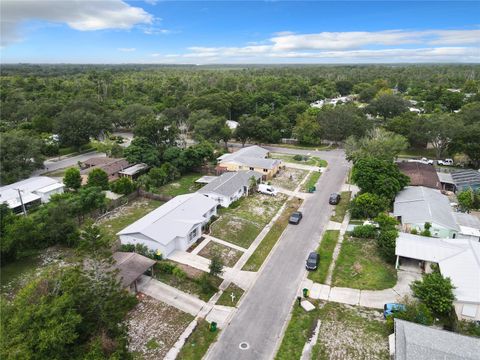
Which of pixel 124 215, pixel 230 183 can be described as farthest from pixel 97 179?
pixel 230 183

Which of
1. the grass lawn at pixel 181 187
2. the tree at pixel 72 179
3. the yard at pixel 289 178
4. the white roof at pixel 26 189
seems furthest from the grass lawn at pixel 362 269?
the white roof at pixel 26 189

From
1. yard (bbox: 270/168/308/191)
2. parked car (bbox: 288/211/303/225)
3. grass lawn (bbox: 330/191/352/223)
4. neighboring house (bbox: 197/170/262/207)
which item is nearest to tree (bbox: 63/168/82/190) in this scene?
neighboring house (bbox: 197/170/262/207)

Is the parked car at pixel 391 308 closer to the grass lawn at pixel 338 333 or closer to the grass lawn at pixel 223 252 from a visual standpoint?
the grass lawn at pixel 338 333

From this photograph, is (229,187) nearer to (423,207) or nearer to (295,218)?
(295,218)

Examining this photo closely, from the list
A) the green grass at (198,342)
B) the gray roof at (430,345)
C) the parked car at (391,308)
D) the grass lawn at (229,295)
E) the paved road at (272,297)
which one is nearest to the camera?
the gray roof at (430,345)

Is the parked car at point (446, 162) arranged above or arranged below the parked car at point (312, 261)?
below

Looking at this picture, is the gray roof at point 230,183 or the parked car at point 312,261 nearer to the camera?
the parked car at point 312,261

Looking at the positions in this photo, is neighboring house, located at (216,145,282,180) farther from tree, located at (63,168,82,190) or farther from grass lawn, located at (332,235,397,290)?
grass lawn, located at (332,235,397,290)

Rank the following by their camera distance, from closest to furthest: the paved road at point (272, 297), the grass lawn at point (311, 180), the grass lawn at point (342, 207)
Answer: the paved road at point (272, 297) → the grass lawn at point (342, 207) → the grass lawn at point (311, 180)
